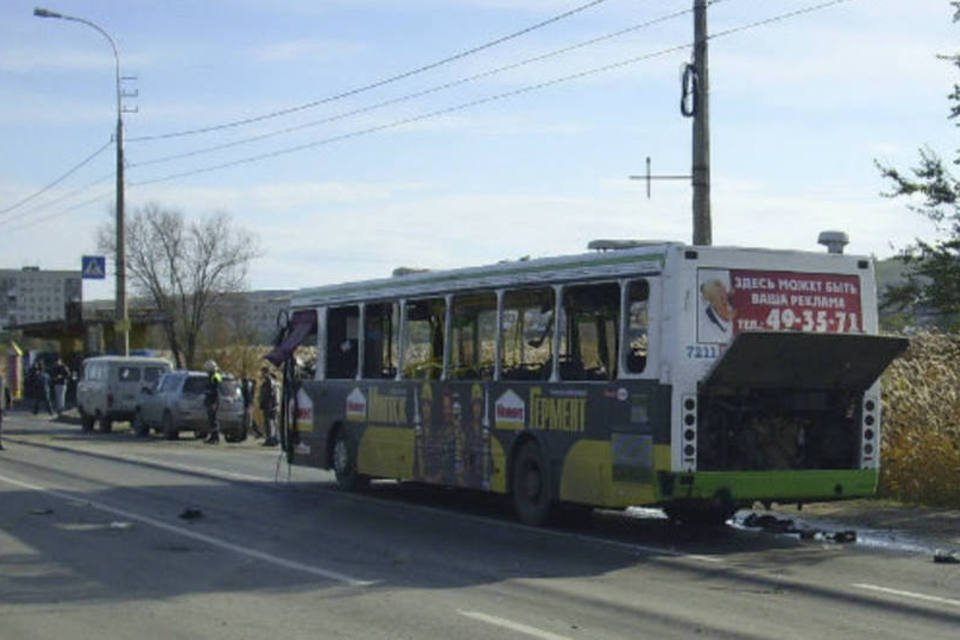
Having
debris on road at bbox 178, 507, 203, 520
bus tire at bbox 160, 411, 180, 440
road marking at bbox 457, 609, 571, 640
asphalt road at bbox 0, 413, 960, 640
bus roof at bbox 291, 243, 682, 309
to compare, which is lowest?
road marking at bbox 457, 609, 571, 640

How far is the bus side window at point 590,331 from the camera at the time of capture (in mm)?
14445

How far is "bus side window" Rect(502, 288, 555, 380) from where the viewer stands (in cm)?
1552

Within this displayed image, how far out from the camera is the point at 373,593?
36.0ft

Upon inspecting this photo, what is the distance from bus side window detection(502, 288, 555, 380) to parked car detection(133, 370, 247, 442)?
63.6 ft

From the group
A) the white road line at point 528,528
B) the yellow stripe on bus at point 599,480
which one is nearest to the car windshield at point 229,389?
the white road line at point 528,528

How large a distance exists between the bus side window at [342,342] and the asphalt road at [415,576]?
191cm

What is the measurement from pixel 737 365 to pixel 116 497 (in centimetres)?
890

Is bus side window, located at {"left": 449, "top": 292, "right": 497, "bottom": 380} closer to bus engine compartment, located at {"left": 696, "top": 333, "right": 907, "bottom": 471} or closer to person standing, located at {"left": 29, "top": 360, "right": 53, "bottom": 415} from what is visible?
bus engine compartment, located at {"left": 696, "top": 333, "right": 907, "bottom": 471}

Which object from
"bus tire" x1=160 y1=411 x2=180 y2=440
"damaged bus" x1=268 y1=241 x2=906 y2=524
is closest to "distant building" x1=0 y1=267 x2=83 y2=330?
"bus tire" x1=160 y1=411 x2=180 y2=440

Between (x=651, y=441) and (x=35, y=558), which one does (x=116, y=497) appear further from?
(x=651, y=441)

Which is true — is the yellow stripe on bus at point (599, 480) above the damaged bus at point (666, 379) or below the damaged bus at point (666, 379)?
below

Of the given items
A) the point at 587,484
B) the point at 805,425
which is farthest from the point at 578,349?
the point at 805,425

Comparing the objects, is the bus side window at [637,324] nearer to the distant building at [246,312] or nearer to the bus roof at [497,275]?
the bus roof at [497,275]

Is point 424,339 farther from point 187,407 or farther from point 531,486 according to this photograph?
point 187,407
